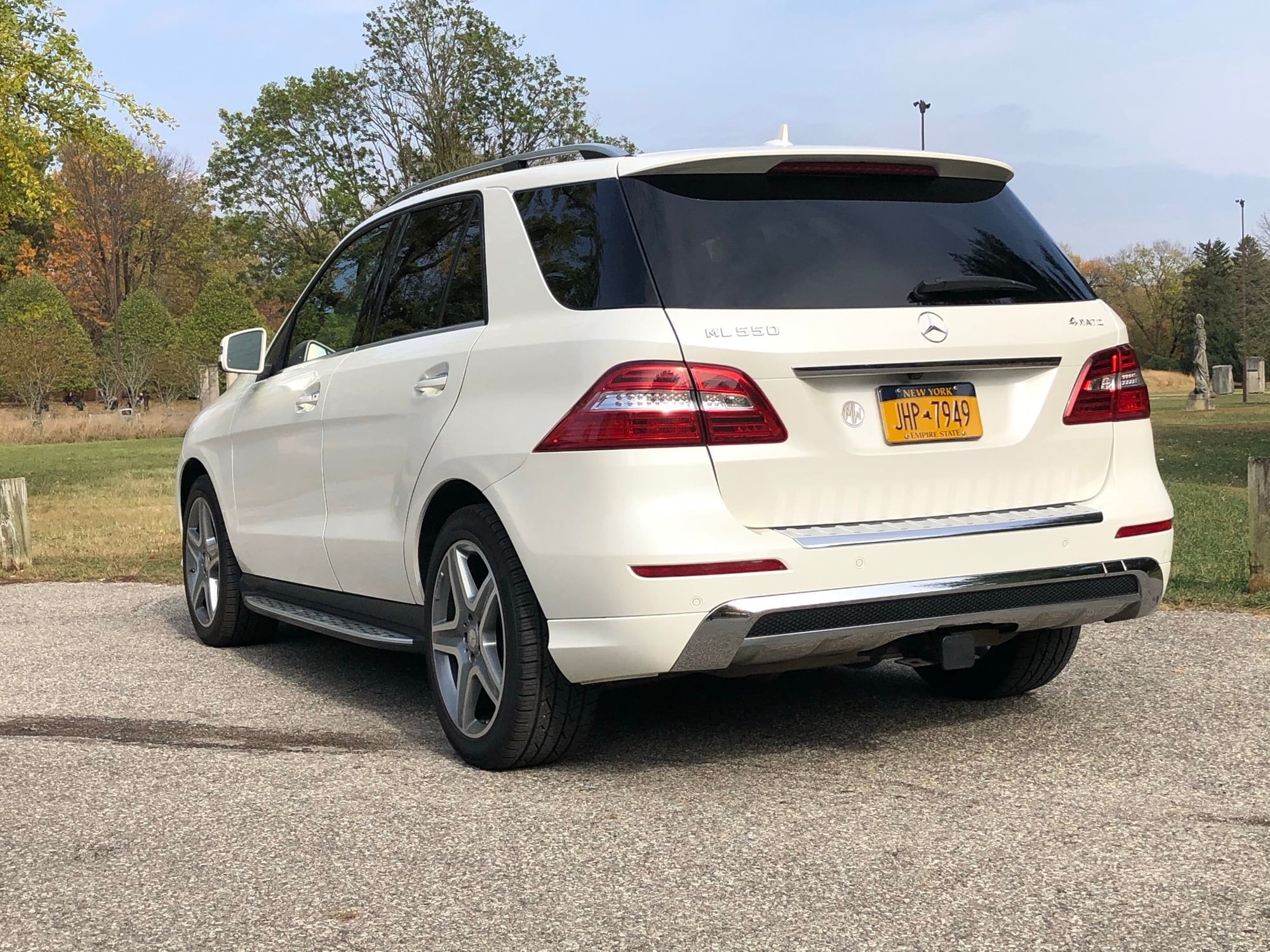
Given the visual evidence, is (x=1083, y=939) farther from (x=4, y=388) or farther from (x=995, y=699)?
(x=4, y=388)

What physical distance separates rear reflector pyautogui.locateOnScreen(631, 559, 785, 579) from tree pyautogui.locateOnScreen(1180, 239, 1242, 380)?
88.5 metres

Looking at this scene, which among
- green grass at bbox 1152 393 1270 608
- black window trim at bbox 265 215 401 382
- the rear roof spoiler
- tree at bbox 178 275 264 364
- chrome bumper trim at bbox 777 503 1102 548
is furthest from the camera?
tree at bbox 178 275 264 364

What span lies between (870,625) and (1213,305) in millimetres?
93650

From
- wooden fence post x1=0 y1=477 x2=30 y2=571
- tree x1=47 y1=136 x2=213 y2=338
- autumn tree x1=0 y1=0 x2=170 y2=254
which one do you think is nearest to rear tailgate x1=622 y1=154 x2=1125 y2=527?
wooden fence post x1=0 y1=477 x2=30 y2=571

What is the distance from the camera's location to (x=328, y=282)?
6297 millimetres

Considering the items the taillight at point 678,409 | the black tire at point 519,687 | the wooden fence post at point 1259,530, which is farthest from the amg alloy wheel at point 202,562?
the wooden fence post at point 1259,530

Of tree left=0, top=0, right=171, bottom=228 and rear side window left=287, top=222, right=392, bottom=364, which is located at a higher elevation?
tree left=0, top=0, right=171, bottom=228

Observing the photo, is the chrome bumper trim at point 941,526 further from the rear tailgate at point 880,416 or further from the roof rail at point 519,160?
the roof rail at point 519,160

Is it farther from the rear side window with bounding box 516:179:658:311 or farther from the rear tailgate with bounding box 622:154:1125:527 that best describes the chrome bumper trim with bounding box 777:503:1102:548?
the rear side window with bounding box 516:179:658:311

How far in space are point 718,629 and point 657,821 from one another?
1.85ft

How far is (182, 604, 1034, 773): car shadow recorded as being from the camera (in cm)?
482

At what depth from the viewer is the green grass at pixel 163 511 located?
9.10 meters

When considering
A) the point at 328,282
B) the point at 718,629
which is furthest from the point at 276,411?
the point at 718,629

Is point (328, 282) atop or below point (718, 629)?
atop
